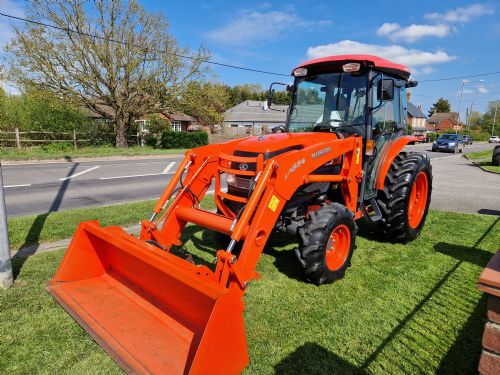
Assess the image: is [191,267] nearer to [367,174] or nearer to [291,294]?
[291,294]

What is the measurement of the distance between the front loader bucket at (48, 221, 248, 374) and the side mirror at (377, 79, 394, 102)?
3.07 metres

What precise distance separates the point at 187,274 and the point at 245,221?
700mm

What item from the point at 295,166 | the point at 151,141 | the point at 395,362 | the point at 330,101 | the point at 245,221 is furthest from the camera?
the point at 151,141

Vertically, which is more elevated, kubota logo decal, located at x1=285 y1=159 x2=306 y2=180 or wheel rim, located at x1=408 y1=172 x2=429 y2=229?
kubota logo decal, located at x1=285 y1=159 x2=306 y2=180

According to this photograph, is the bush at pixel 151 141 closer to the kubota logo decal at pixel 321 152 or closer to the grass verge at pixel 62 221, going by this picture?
the grass verge at pixel 62 221

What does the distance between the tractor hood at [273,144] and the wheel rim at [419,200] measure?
2586mm

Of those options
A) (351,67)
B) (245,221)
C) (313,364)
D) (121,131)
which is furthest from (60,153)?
(313,364)

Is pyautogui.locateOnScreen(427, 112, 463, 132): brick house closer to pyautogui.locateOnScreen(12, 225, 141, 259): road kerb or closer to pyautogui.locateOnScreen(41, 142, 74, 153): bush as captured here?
pyautogui.locateOnScreen(41, 142, 74, 153): bush

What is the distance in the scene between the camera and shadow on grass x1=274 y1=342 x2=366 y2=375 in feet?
8.92

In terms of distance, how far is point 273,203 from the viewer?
343cm

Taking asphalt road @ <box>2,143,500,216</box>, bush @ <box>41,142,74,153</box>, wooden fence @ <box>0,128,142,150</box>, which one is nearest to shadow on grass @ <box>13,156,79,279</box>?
asphalt road @ <box>2,143,500,216</box>

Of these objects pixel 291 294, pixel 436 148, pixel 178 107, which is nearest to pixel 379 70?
pixel 291 294

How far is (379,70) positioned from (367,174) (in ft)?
4.70

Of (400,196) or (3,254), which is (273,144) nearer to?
(400,196)
